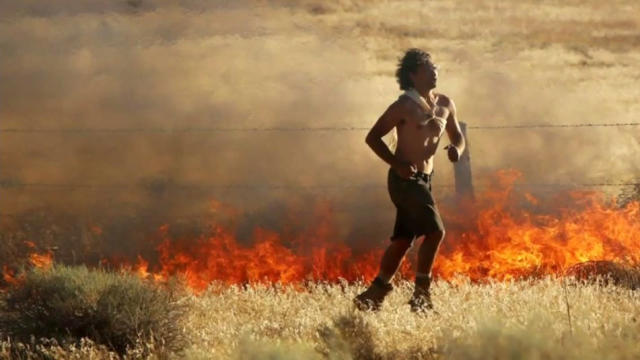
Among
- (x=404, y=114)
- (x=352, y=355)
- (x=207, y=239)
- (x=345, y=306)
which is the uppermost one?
(x=404, y=114)

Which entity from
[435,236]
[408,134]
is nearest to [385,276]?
[435,236]

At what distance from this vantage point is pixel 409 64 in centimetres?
830

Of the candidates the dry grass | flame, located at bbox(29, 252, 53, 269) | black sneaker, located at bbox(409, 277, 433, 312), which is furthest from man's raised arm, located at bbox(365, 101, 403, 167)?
flame, located at bbox(29, 252, 53, 269)

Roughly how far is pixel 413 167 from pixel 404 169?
0.40 feet

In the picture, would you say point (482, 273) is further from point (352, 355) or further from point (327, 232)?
point (352, 355)

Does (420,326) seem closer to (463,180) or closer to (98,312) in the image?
(98,312)

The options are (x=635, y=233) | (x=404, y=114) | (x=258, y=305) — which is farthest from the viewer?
(x=635, y=233)

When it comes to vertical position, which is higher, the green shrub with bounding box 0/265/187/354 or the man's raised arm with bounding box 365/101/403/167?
the man's raised arm with bounding box 365/101/403/167

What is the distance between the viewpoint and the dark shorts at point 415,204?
8133 mm

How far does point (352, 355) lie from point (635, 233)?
21.2 feet

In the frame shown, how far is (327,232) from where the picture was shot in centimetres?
1322

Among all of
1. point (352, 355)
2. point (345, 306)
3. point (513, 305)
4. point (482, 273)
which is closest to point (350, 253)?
point (482, 273)

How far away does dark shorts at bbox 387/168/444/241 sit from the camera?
8.13 meters

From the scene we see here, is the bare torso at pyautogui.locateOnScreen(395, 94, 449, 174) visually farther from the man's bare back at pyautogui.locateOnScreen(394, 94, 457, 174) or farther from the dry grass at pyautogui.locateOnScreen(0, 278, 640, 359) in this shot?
the dry grass at pyautogui.locateOnScreen(0, 278, 640, 359)
